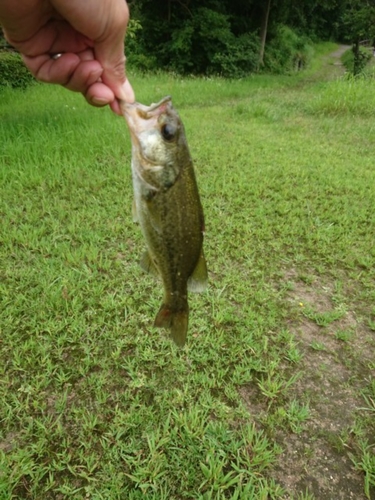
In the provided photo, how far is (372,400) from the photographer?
2734 mm

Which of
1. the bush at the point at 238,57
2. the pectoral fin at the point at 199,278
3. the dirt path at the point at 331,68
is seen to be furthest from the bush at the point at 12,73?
the dirt path at the point at 331,68

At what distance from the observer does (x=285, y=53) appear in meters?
20.6

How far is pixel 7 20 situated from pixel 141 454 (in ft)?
7.94

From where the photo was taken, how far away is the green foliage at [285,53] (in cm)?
1931

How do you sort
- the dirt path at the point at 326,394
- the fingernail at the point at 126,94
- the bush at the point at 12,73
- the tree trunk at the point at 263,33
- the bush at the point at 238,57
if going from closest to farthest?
the fingernail at the point at 126,94
the dirt path at the point at 326,394
the bush at the point at 12,73
the bush at the point at 238,57
the tree trunk at the point at 263,33

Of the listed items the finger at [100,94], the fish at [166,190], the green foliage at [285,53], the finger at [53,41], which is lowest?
the green foliage at [285,53]

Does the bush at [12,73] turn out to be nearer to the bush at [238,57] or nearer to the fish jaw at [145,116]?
the bush at [238,57]

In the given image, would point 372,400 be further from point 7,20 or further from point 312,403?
point 7,20

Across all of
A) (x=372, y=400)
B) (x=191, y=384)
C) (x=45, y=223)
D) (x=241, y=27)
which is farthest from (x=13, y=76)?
(x=241, y=27)

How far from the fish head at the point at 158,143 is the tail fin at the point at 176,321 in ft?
2.00

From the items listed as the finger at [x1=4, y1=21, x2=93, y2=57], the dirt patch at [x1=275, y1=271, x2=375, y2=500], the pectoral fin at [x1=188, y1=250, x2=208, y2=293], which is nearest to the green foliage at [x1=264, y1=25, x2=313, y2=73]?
the dirt patch at [x1=275, y1=271, x2=375, y2=500]

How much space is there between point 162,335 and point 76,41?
2.06 m

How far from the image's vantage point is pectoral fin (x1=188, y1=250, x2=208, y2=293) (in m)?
1.74

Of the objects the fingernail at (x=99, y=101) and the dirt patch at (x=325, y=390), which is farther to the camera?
the dirt patch at (x=325, y=390)
